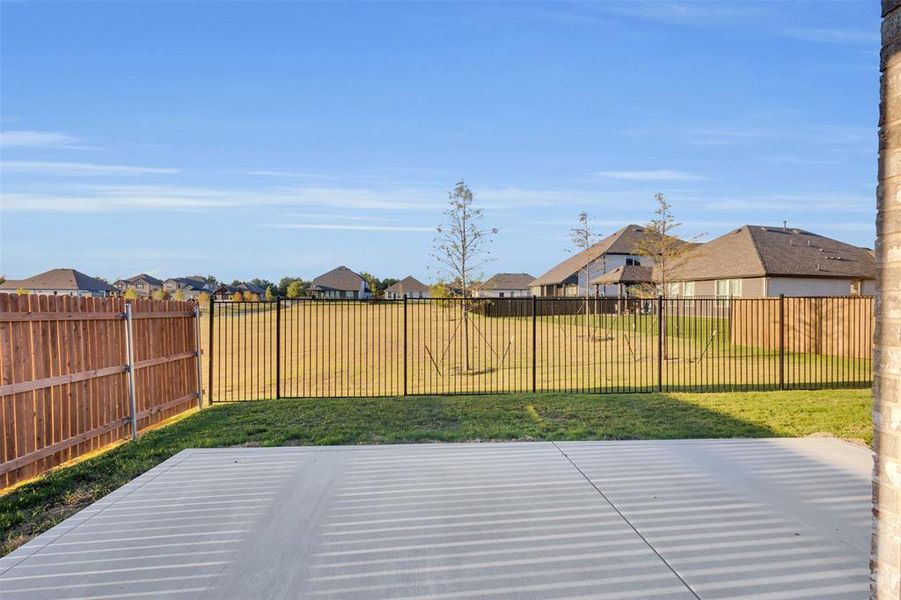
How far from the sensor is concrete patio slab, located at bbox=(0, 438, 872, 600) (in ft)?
9.18

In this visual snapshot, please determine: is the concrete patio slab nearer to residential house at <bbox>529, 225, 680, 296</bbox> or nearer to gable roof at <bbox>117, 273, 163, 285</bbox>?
residential house at <bbox>529, 225, 680, 296</bbox>

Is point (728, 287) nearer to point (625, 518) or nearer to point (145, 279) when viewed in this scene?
point (625, 518)

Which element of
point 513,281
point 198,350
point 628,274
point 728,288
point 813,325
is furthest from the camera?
point 513,281

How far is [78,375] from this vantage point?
17.9 ft

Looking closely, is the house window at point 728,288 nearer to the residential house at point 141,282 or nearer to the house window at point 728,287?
the house window at point 728,287

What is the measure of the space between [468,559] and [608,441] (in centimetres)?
316

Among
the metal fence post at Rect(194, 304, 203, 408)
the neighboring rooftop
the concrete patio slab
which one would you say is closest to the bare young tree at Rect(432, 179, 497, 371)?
the metal fence post at Rect(194, 304, 203, 408)

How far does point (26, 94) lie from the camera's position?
33.6ft

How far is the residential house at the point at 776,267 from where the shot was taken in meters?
26.0

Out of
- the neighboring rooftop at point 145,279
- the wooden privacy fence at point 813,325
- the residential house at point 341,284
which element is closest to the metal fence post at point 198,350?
the wooden privacy fence at point 813,325

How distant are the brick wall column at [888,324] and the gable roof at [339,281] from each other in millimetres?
80462

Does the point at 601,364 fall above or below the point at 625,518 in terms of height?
below

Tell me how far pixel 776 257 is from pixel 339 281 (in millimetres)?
65197

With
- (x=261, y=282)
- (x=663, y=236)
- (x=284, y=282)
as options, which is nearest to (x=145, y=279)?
(x=261, y=282)
